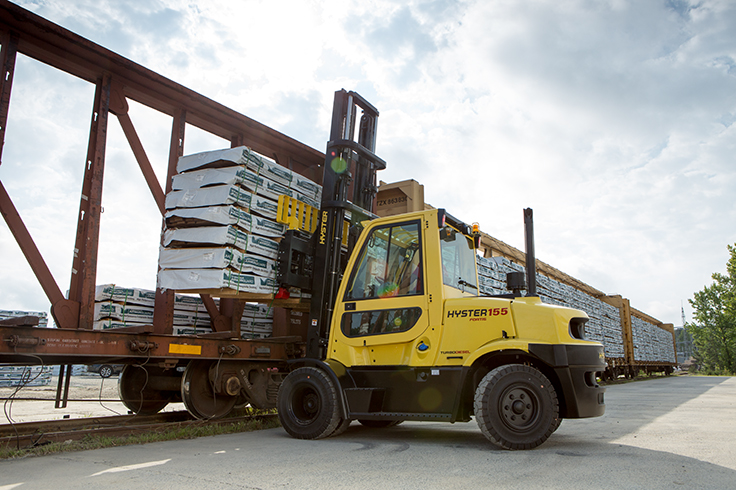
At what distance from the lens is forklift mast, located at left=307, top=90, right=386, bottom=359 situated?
592 centimetres

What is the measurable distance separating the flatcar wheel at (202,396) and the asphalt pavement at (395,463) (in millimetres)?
588

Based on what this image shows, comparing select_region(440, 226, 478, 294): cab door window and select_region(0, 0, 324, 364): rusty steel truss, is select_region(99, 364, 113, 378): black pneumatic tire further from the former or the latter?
select_region(440, 226, 478, 294): cab door window

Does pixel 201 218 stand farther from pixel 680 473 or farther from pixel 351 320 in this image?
pixel 680 473

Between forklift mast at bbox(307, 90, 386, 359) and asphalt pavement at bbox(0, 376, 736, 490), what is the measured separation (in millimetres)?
1408

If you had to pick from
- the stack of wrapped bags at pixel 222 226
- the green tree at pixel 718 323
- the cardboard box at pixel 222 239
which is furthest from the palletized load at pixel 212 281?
the green tree at pixel 718 323

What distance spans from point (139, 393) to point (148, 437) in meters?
1.64

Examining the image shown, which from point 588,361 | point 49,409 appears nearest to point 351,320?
point 588,361

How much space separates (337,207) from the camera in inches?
239

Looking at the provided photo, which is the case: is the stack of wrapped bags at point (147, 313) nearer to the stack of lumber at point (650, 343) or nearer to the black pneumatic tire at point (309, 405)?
the black pneumatic tire at point (309, 405)

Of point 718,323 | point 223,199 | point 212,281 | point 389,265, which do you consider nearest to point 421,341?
point 389,265

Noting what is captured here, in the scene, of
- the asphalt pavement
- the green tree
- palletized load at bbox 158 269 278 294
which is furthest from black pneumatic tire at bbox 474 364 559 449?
the green tree

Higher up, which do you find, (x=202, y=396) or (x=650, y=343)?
(x=650, y=343)

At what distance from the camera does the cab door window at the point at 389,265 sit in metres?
5.29

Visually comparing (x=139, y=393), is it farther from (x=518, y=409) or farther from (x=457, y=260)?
(x=518, y=409)
